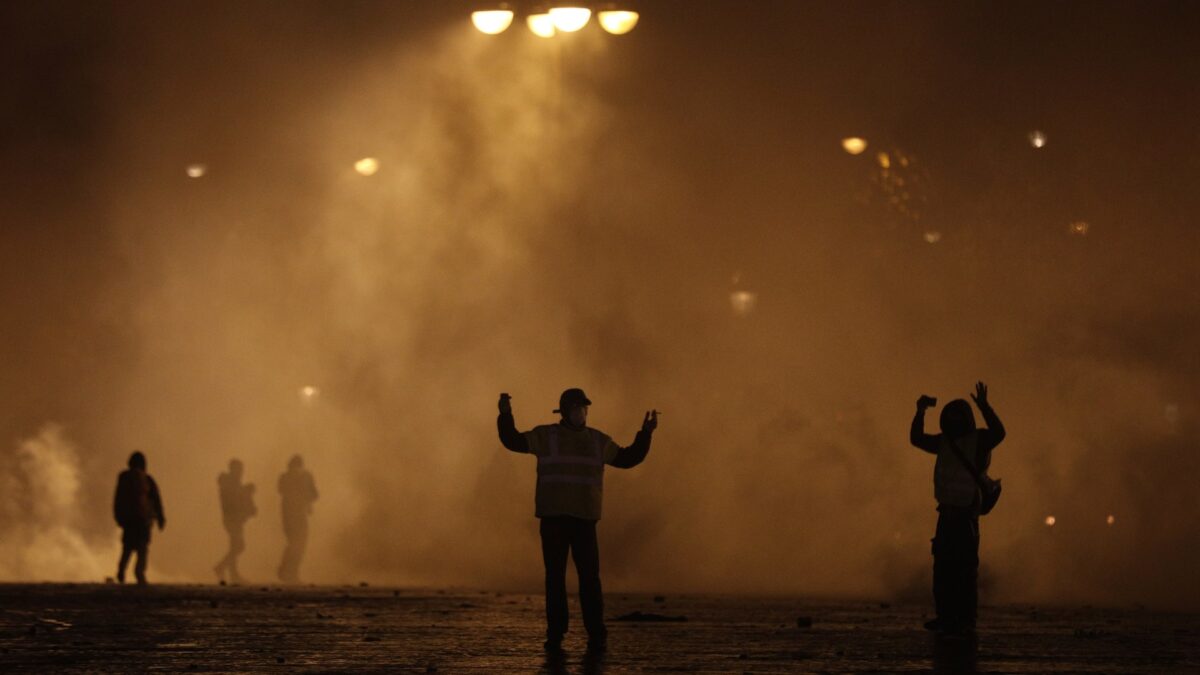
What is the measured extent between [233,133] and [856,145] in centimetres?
1256

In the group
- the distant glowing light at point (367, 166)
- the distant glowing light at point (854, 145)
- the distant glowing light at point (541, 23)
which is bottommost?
the distant glowing light at point (854, 145)

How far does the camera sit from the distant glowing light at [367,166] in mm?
41219

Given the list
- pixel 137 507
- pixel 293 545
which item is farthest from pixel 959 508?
pixel 293 545

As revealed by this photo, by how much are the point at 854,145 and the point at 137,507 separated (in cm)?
1447

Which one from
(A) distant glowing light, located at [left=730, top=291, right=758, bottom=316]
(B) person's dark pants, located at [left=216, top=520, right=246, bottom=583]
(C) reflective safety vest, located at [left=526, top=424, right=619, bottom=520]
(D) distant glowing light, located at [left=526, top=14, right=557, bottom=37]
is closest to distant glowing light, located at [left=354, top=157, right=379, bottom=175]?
(D) distant glowing light, located at [left=526, top=14, right=557, bottom=37]

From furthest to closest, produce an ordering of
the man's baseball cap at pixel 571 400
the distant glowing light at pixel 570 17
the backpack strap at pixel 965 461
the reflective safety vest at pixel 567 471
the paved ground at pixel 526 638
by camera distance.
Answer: the distant glowing light at pixel 570 17 < the backpack strap at pixel 965 461 < the man's baseball cap at pixel 571 400 < the reflective safety vest at pixel 567 471 < the paved ground at pixel 526 638

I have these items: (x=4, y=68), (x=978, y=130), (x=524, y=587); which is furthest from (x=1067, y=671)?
(x=4, y=68)

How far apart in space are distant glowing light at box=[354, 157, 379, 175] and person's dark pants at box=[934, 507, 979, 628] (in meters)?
28.1

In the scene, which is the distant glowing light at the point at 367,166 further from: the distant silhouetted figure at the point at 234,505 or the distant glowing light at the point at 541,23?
the distant silhouetted figure at the point at 234,505

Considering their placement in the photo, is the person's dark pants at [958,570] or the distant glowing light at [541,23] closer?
the person's dark pants at [958,570]

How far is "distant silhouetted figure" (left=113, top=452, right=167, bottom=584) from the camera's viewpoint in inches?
1041

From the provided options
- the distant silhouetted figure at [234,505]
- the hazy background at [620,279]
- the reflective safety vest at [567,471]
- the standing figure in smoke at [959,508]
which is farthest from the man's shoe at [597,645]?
the distant silhouetted figure at [234,505]

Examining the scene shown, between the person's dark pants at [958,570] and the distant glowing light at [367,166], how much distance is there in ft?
92.2

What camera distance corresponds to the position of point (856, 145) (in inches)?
1406
